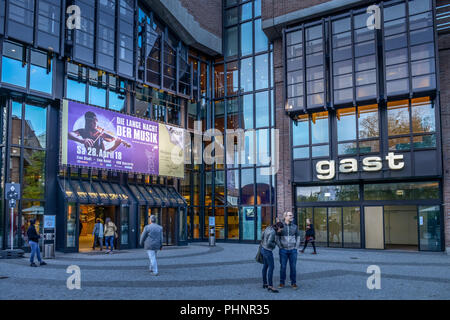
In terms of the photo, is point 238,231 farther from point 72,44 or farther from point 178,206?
point 72,44

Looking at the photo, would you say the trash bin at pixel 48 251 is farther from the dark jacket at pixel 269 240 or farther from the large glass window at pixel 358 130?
the large glass window at pixel 358 130

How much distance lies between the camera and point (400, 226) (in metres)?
30.7

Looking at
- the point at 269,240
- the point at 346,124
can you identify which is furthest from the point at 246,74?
the point at 269,240

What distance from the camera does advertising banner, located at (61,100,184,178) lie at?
21953 millimetres

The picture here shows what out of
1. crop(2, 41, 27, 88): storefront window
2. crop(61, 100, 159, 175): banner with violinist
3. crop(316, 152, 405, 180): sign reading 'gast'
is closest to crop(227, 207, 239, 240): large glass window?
crop(61, 100, 159, 175): banner with violinist

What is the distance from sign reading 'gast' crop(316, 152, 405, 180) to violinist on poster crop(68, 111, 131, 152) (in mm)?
11657

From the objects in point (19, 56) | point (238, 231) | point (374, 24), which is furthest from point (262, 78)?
point (19, 56)

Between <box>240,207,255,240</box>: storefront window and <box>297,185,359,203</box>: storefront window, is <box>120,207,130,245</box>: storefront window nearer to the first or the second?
<box>240,207,255,240</box>: storefront window

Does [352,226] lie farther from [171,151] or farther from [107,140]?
[107,140]

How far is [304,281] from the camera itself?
1206 centimetres

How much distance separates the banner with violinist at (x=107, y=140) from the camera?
71.8 ft

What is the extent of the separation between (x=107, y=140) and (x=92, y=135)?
0.95m

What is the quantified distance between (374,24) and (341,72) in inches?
119
